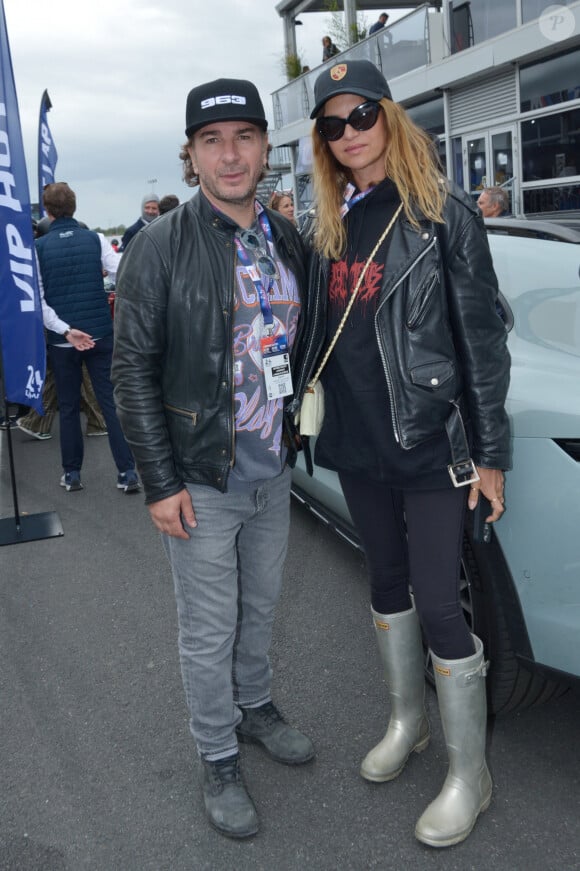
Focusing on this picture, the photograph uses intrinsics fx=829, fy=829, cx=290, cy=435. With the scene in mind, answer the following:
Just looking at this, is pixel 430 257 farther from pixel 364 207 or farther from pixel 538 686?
pixel 538 686

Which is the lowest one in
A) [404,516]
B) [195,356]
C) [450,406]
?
[404,516]

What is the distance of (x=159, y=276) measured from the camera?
2.09 metres

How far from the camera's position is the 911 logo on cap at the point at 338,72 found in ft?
6.90

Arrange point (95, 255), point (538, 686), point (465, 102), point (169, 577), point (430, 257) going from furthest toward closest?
point (465, 102)
point (95, 255)
point (169, 577)
point (538, 686)
point (430, 257)

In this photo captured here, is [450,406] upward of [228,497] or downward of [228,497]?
upward

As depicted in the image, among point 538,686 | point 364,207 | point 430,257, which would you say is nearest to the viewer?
point 430,257

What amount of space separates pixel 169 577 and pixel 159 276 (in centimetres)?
236

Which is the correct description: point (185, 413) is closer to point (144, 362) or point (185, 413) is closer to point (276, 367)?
point (144, 362)

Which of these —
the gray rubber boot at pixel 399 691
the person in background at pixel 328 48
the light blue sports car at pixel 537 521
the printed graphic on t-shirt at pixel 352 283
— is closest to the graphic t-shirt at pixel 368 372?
the printed graphic on t-shirt at pixel 352 283

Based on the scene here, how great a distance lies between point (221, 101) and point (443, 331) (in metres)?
0.82

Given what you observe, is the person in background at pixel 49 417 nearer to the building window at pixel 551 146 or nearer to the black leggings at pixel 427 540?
the black leggings at pixel 427 540

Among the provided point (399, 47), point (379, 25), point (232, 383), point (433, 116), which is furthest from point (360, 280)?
point (379, 25)

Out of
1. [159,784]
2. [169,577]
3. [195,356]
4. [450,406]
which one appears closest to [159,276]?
[195,356]

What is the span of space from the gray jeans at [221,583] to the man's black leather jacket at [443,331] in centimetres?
54
